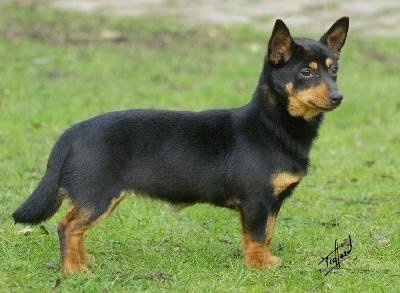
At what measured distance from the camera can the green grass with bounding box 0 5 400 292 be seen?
498 centimetres

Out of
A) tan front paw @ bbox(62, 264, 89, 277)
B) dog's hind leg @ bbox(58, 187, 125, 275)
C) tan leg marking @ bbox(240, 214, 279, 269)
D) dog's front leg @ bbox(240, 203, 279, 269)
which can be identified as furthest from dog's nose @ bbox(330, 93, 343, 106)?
tan front paw @ bbox(62, 264, 89, 277)

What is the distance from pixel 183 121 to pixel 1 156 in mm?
3326

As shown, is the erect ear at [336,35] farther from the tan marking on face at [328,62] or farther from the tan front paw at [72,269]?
the tan front paw at [72,269]

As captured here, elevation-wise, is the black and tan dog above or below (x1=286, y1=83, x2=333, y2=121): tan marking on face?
below

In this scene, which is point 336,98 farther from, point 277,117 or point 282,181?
point 282,181

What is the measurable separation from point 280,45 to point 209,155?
2.82ft

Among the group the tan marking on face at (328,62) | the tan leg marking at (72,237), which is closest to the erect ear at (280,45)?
the tan marking on face at (328,62)

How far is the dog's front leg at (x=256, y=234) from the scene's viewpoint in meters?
5.05

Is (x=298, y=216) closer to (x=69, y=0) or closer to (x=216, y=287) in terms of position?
(x=216, y=287)

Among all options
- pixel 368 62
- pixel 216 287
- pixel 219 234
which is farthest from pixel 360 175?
pixel 368 62

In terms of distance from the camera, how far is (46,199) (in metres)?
4.97

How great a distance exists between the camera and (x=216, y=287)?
15.5ft

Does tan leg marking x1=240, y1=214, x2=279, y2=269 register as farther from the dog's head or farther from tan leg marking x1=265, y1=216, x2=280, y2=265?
the dog's head

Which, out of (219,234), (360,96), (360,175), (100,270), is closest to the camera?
(100,270)
